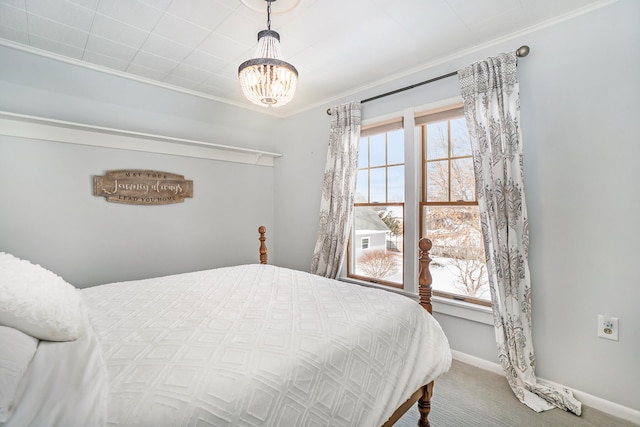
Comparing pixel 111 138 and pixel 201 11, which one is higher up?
pixel 201 11

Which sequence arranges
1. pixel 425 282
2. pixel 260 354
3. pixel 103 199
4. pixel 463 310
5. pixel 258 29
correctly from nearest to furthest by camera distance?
pixel 260 354 → pixel 425 282 → pixel 258 29 → pixel 463 310 → pixel 103 199

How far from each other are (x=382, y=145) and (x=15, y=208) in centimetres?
324

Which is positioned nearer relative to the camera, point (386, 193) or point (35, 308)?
point (35, 308)

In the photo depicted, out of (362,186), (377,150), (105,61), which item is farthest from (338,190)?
(105,61)

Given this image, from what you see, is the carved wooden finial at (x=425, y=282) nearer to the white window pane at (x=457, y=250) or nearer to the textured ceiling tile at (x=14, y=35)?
the white window pane at (x=457, y=250)

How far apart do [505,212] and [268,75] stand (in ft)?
6.19

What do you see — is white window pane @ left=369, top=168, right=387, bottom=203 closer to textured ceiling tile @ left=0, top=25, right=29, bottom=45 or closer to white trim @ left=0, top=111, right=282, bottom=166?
white trim @ left=0, top=111, right=282, bottom=166

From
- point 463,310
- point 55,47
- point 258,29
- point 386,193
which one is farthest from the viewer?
point 386,193

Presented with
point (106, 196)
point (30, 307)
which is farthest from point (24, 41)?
point (30, 307)

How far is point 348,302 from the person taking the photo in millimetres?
1654

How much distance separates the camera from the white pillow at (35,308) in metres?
0.91

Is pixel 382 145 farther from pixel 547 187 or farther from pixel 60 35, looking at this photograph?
pixel 60 35

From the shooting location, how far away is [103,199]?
8.84 feet

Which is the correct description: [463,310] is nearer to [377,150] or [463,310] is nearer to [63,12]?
[377,150]
